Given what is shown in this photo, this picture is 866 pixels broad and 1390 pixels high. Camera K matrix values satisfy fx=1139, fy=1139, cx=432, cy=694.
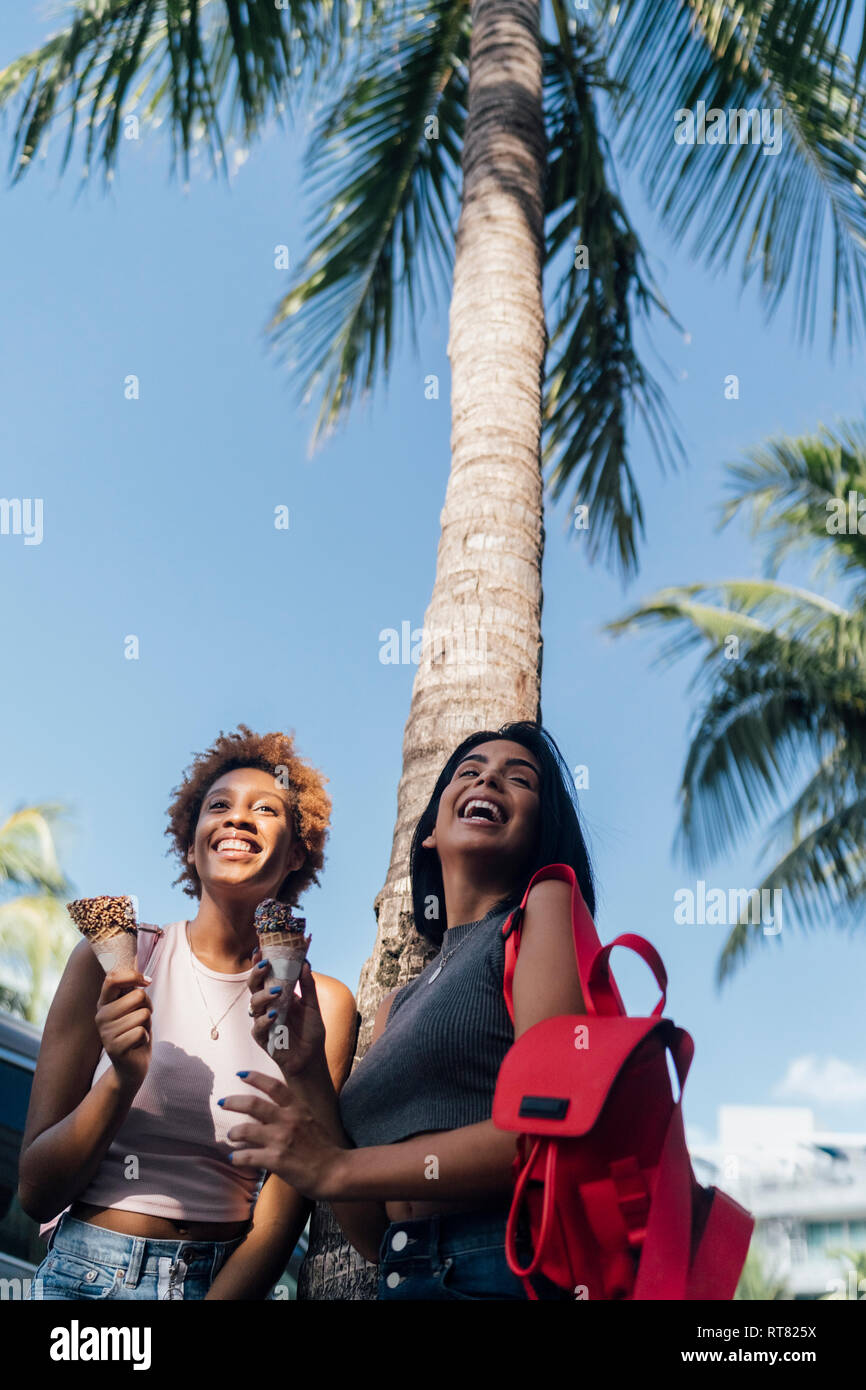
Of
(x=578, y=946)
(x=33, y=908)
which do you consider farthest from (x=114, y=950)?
(x=33, y=908)

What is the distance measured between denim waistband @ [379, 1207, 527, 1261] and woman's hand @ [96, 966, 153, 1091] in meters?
0.58

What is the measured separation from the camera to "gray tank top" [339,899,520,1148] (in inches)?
80.3

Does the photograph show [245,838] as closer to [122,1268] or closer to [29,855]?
[122,1268]

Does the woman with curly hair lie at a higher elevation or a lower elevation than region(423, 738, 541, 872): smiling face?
lower

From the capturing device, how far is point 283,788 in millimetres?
2854

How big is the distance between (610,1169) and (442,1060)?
15.9 inches

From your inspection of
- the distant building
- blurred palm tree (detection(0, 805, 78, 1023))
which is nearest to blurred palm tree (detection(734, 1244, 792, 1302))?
the distant building

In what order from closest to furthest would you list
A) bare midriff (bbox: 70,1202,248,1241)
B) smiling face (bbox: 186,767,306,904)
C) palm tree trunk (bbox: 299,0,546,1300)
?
1. bare midriff (bbox: 70,1202,248,1241)
2. smiling face (bbox: 186,767,306,904)
3. palm tree trunk (bbox: 299,0,546,1300)

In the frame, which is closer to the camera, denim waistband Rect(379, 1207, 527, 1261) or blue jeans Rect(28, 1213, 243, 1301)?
denim waistband Rect(379, 1207, 527, 1261)

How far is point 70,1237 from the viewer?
234 centimetres

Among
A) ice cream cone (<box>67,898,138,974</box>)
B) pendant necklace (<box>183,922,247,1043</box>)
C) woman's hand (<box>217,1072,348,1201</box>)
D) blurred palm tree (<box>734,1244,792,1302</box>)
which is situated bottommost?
blurred palm tree (<box>734,1244,792,1302</box>)

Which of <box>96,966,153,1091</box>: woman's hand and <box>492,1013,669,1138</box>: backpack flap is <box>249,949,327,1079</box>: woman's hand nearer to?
<box>96,966,153,1091</box>: woman's hand

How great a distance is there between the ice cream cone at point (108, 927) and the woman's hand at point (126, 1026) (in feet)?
0.46
